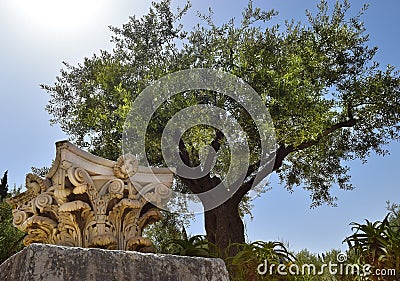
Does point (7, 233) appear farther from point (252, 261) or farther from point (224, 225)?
point (252, 261)

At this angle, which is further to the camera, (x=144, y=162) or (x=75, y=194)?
(x=144, y=162)

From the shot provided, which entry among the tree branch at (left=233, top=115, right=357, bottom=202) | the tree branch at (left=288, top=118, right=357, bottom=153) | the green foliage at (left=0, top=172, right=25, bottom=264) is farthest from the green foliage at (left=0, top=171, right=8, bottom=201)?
the tree branch at (left=288, top=118, right=357, bottom=153)

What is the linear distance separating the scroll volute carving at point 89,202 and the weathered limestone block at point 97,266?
9.08 ft

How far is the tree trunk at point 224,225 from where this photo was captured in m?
9.40

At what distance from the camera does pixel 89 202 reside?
5078 mm

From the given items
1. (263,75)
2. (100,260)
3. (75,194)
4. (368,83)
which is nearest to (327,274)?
(75,194)

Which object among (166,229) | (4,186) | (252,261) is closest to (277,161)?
(166,229)

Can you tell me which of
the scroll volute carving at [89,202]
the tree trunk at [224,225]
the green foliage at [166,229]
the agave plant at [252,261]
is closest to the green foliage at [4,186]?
the green foliage at [166,229]

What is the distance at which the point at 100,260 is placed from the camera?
216 cm

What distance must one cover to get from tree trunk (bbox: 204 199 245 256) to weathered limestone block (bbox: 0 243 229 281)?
6.94 m

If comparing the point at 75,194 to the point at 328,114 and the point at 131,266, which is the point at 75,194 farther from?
the point at 328,114

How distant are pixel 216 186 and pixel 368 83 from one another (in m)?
4.41

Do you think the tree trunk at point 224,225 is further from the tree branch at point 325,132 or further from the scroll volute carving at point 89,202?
the scroll volute carving at point 89,202

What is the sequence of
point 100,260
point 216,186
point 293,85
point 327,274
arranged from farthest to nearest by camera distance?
point 216,186 < point 293,85 < point 327,274 < point 100,260
